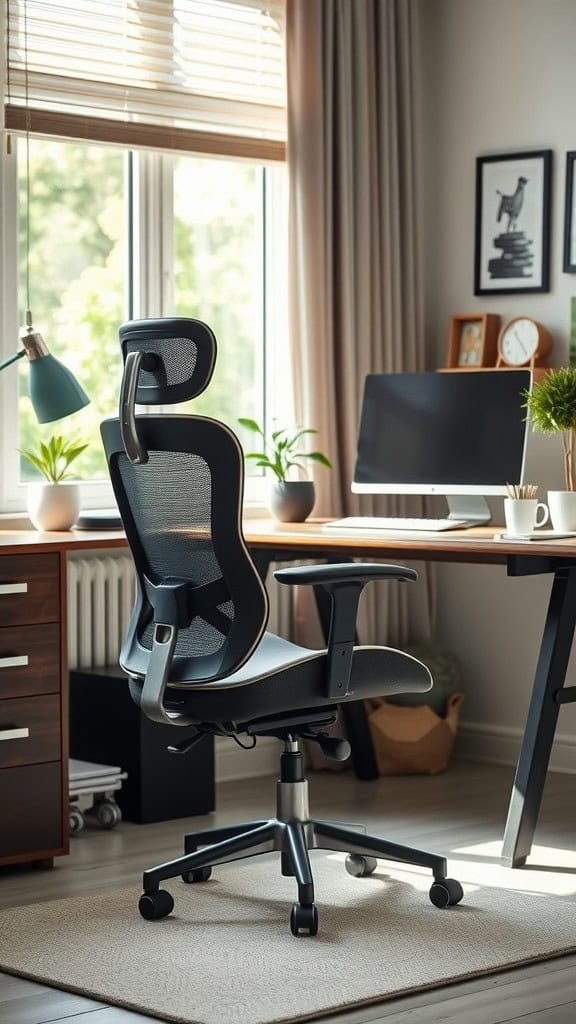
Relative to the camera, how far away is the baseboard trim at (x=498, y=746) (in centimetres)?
459

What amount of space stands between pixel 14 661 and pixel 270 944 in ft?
3.07

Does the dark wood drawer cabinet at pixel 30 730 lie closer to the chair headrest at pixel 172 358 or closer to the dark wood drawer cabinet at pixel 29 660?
the dark wood drawer cabinet at pixel 29 660

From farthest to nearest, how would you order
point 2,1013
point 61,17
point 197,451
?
point 61,17
point 197,451
point 2,1013

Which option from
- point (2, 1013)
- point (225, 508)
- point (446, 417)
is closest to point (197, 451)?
point (225, 508)

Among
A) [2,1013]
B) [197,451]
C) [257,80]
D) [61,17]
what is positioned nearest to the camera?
[2,1013]

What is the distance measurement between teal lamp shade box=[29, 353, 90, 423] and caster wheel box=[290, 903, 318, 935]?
1.30m

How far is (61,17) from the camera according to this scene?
4078 mm

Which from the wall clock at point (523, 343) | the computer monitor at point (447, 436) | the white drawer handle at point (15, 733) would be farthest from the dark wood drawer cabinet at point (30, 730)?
the wall clock at point (523, 343)

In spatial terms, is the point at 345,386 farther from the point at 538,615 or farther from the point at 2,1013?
the point at 2,1013

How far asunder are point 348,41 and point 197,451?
2161 mm

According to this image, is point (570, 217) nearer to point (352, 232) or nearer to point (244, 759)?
point (352, 232)

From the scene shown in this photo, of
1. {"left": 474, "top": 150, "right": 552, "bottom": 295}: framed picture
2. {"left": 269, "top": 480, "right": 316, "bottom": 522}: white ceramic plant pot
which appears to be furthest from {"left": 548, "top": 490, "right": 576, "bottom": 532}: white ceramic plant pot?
{"left": 474, "top": 150, "right": 552, "bottom": 295}: framed picture

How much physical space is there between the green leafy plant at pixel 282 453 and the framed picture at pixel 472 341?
1.68 ft

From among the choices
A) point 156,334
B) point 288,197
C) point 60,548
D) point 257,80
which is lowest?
A: point 60,548
